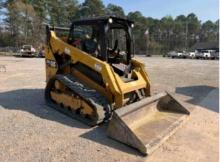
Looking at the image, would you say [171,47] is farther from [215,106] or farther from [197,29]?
[215,106]

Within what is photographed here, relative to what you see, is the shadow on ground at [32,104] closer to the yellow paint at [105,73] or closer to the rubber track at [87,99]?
the rubber track at [87,99]

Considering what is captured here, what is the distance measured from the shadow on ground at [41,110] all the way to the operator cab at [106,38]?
163cm

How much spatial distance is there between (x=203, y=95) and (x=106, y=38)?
533 cm

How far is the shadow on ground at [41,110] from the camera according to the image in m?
5.78

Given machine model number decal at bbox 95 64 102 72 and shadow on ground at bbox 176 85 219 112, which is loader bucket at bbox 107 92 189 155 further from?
shadow on ground at bbox 176 85 219 112

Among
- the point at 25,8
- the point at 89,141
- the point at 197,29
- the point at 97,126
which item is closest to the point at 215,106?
the point at 97,126

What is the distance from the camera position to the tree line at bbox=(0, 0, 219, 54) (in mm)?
50250

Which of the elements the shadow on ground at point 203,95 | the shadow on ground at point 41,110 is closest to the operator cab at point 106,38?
the shadow on ground at point 41,110

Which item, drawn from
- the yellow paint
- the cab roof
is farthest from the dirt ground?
the cab roof

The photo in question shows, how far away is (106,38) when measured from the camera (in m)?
7.05

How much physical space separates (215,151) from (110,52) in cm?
360

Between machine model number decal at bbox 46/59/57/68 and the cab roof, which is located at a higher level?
the cab roof

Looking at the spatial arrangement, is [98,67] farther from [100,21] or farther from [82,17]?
[82,17]

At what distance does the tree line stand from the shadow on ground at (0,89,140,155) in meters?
4.92
